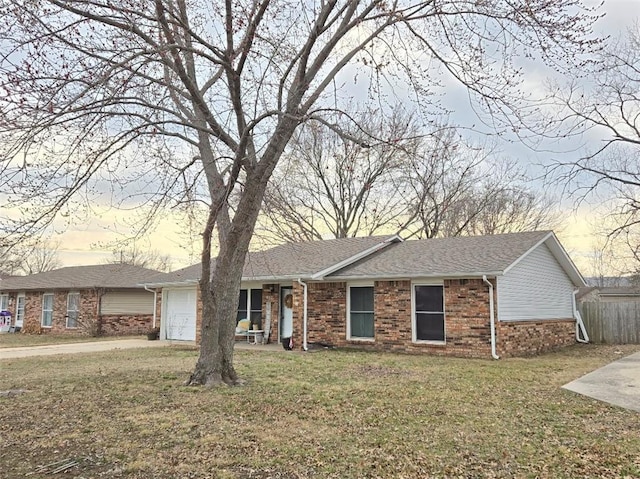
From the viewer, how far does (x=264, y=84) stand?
8.51 metres

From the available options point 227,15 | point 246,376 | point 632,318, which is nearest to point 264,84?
point 227,15

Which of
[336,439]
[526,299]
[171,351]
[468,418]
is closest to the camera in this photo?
[336,439]

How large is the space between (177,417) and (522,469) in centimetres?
424

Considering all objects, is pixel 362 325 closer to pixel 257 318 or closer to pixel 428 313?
pixel 428 313

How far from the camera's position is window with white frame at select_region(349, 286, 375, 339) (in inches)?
589

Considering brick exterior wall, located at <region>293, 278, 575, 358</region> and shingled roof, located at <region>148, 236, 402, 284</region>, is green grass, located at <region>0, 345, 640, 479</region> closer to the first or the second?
brick exterior wall, located at <region>293, 278, 575, 358</region>

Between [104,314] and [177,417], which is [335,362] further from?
[104,314]

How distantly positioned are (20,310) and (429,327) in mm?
23330

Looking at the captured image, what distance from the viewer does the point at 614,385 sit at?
8461 mm

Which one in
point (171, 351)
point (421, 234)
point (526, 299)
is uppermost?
point (421, 234)

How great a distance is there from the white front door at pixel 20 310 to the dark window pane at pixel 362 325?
2034 cm

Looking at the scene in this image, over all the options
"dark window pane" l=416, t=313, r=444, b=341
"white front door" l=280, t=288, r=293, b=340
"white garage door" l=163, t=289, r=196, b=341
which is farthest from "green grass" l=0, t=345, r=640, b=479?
"white garage door" l=163, t=289, r=196, b=341

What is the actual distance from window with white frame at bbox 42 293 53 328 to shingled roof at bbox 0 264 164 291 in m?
0.68

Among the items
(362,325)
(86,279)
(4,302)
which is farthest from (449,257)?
(4,302)
